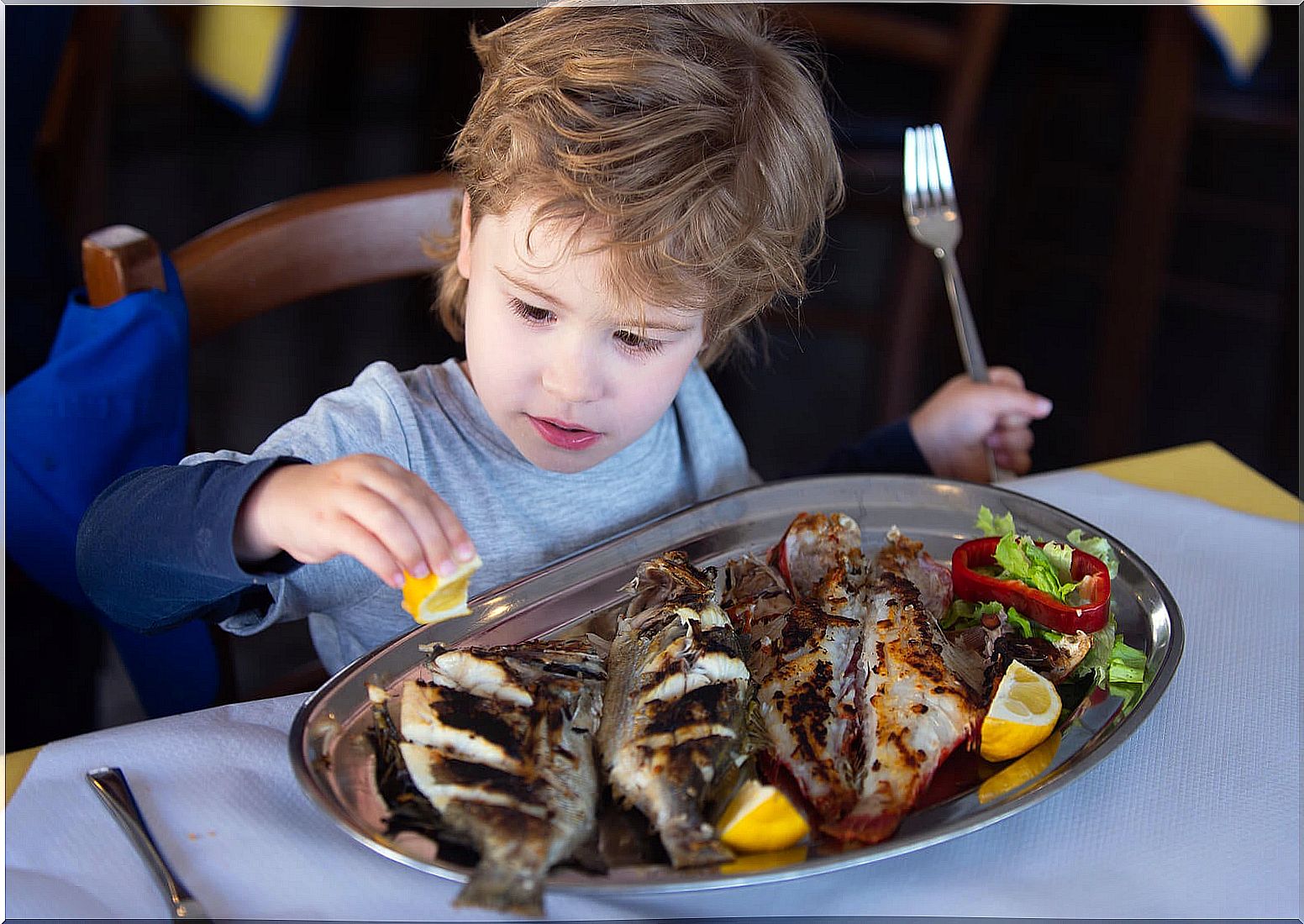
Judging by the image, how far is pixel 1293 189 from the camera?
2.73m

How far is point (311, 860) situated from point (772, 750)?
0.29m

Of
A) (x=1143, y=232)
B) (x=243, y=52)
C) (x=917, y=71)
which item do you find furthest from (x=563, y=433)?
(x=243, y=52)

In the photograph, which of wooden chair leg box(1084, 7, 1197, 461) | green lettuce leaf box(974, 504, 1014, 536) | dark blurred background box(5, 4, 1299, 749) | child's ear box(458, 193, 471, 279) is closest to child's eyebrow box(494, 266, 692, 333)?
child's ear box(458, 193, 471, 279)

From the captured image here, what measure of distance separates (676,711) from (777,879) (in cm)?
12

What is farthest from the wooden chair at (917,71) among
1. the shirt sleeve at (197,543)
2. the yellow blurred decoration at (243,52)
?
the yellow blurred decoration at (243,52)

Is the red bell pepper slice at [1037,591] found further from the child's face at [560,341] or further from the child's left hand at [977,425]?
the child's left hand at [977,425]

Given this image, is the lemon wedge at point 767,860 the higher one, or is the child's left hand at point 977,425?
the lemon wedge at point 767,860

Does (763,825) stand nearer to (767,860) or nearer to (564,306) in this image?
(767,860)

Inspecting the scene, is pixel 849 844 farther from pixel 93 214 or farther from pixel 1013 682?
pixel 93 214

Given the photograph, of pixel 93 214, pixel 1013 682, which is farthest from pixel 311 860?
pixel 93 214

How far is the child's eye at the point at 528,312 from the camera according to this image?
0.93 meters

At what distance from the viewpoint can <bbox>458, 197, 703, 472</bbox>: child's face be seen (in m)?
0.91

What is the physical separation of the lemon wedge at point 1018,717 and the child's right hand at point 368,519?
354 millimetres

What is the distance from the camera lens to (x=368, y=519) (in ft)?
2.33
